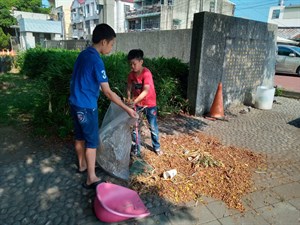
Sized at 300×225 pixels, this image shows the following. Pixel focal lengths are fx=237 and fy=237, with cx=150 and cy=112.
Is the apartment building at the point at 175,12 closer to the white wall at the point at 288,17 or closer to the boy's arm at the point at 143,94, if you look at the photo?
the white wall at the point at 288,17

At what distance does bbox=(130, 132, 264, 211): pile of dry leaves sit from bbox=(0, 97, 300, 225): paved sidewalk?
0.13m

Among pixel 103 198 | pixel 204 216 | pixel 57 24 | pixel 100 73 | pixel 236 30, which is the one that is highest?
pixel 57 24

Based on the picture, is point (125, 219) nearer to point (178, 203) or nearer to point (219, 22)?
point (178, 203)

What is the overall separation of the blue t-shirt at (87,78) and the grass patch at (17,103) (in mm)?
2169

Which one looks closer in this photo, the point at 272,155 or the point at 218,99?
the point at 272,155

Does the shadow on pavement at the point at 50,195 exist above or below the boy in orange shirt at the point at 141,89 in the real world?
below

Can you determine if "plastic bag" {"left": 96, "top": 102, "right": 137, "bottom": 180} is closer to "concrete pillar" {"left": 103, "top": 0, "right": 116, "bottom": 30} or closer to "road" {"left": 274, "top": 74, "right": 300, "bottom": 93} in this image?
"concrete pillar" {"left": 103, "top": 0, "right": 116, "bottom": 30}

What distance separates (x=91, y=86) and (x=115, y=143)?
0.78 m

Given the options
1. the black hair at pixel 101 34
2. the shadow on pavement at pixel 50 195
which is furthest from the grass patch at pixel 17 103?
the black hair at pixel 101 34

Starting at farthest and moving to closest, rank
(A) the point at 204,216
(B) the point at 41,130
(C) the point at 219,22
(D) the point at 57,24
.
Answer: (D) the point at 57,24, (C) the point at 219,22, (B) the point at 41,130, (A) the point at 204,216

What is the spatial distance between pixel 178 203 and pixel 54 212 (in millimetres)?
1290

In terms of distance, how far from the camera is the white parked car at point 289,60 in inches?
531

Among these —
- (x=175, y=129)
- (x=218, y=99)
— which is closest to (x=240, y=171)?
(x=175, y=129)

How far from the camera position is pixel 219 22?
17.5 feet
